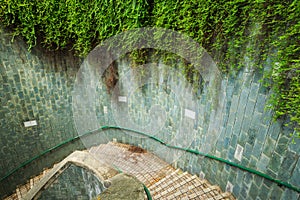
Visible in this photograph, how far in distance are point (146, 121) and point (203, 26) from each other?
318 centimetres

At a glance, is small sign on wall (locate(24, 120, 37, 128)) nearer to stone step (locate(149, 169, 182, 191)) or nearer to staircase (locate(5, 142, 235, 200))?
staircase (locate(5, 142, 235, 200))

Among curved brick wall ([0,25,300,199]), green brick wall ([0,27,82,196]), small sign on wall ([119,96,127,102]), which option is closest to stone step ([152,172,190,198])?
curved brick wall ([0,25,300,199])

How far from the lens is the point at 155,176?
3977 millimetres

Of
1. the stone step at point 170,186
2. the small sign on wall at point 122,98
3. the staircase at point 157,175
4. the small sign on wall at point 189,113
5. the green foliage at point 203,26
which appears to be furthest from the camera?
the small sign on wall at point 122,98

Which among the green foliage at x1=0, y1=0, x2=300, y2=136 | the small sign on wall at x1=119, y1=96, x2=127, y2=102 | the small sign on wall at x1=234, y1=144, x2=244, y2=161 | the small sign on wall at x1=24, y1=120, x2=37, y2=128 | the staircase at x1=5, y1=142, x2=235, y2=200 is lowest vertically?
the staircase at x1=5, y1=142, x2=235, y2=200

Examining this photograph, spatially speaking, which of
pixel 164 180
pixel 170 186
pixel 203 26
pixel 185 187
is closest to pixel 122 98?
pixel 164 180

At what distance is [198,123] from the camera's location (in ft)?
11.1

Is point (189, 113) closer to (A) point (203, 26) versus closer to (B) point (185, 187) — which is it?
(B) point (185, 187)

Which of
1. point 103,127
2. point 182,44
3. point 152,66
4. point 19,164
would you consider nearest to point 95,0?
point 152,66

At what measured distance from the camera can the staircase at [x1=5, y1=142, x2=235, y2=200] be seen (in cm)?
301

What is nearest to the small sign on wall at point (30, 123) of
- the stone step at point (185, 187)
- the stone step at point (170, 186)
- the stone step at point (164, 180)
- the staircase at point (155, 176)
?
the staircase at point (155, 176)

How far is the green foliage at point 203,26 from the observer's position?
1757 millimetres

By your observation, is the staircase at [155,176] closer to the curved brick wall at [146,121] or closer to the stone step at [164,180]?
the stone step at [164,180]

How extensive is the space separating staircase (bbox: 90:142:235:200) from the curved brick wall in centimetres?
23
